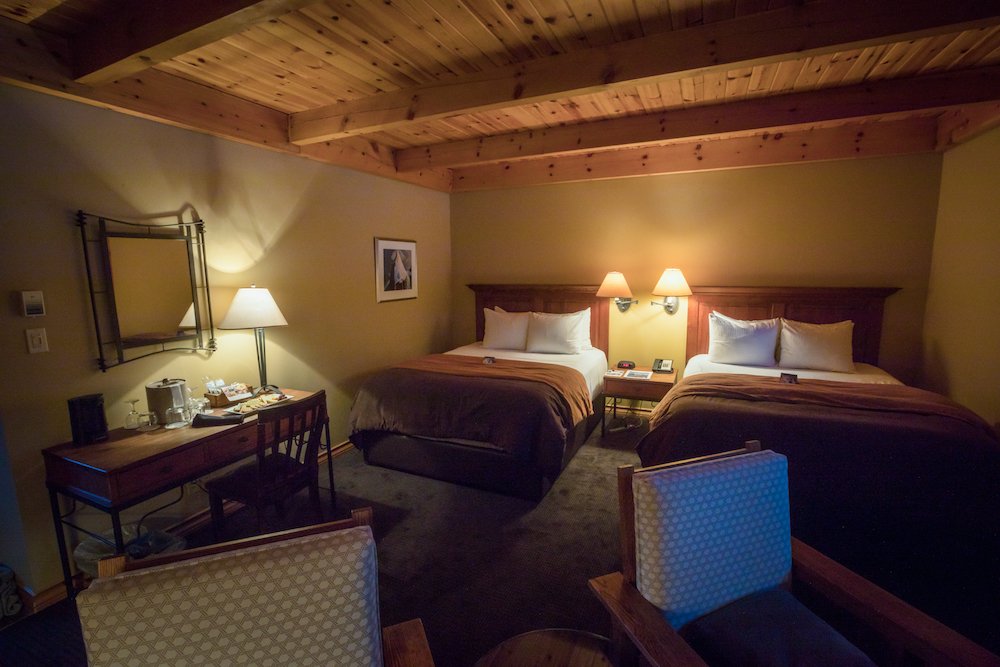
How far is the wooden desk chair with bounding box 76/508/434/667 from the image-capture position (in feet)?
2.87

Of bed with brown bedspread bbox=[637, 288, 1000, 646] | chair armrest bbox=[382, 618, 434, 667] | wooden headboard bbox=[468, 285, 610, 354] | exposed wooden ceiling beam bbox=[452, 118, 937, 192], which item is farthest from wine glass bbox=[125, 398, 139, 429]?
exposed wooden ceiling beam bbox=[452, 118, 937, 192]

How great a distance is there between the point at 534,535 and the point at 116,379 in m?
2.41

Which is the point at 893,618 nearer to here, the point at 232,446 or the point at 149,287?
the point at 232,446

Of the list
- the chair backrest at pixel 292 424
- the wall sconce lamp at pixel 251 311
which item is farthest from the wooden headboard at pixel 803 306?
the wall sconce lamp at pixel 251 311

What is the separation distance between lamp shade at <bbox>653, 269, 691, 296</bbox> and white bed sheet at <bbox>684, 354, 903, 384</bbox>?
2.10 feet

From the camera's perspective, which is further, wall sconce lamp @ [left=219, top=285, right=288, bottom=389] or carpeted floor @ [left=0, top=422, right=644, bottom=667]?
wall sconce lamp @ [left=219, top=285, right=288, bottom=389]

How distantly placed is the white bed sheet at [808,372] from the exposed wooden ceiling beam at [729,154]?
5.81 ft

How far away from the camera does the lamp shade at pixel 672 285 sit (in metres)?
4.09

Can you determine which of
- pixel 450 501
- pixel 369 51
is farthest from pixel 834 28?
pixel 450 501

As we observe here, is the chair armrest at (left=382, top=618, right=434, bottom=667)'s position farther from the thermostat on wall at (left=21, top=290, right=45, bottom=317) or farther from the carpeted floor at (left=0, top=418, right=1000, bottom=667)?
the thermostat on wall at (left=21, top=290, right=45, bottom=317)

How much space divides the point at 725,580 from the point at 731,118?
3112 mm

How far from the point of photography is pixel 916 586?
2.15 m

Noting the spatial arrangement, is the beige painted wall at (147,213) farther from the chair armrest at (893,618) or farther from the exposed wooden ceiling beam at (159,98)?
the chair armrest at (893,618)

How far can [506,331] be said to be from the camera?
473 cm
